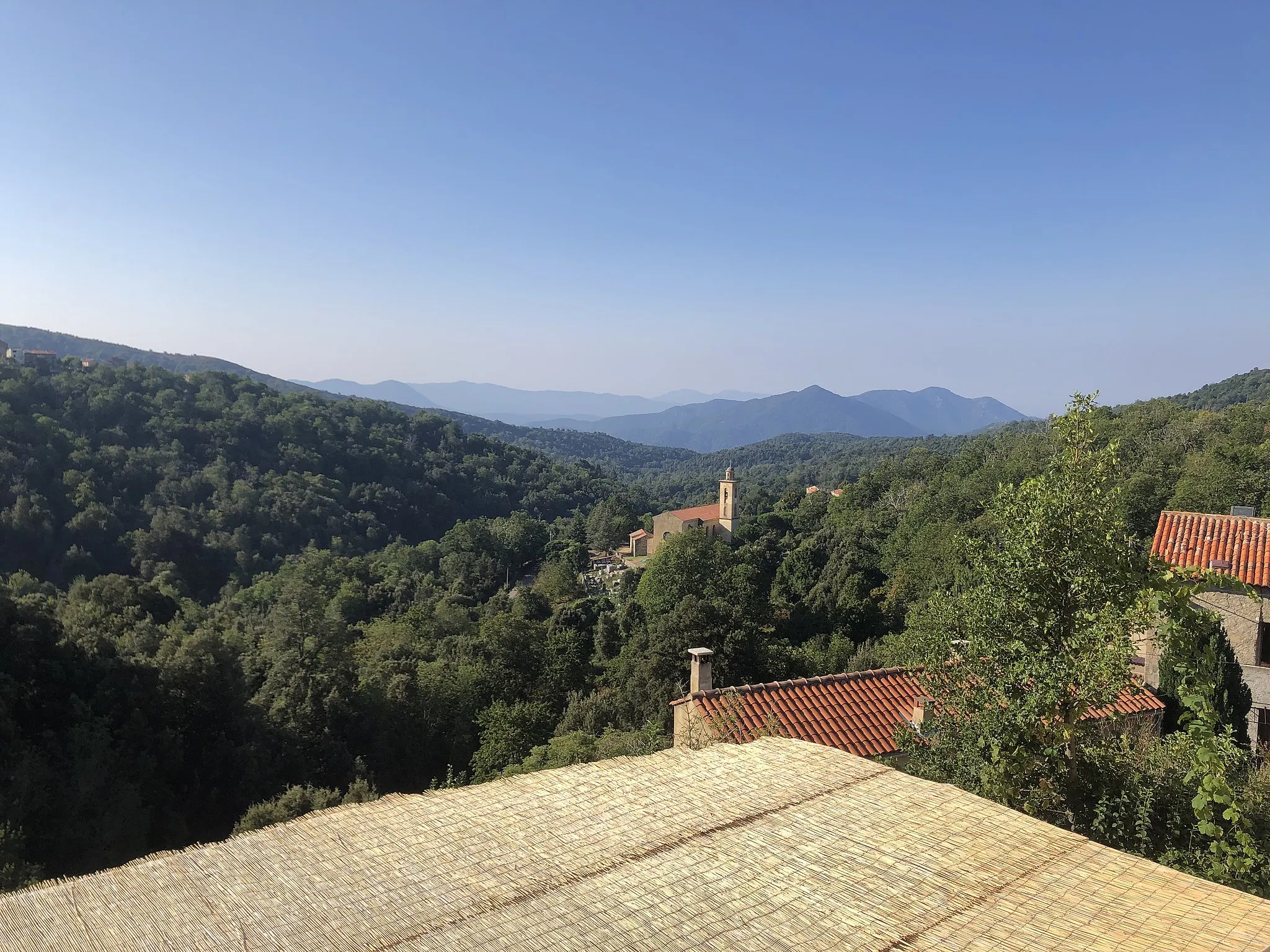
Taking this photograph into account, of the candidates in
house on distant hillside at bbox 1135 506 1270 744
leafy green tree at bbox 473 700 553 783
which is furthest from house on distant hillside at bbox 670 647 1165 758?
leafy green tree at bbox 473 700 553 783

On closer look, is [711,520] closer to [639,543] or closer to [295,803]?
[639,543]

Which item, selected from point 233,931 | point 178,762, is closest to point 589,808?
point 233,931

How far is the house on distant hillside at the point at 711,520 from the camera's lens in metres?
52.6

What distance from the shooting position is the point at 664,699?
61.5 feet

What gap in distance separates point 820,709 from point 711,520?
44745mm

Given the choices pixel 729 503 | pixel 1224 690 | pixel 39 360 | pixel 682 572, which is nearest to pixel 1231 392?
pixel 729 503

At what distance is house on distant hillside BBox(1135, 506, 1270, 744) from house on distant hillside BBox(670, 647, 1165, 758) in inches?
49.7

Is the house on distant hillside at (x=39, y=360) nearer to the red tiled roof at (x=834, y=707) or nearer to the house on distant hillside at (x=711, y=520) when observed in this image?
the house on distant hillside at (x=711, y=520)

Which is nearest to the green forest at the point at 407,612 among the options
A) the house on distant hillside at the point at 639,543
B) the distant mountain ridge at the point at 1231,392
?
the house on distant hillside at the point at 639,543

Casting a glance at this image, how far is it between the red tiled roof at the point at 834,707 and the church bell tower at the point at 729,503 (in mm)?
41567

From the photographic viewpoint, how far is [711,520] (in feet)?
181

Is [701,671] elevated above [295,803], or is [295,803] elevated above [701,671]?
[701,671]

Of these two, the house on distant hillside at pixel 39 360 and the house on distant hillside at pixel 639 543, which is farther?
the house on distant hillside at pixel 39 360

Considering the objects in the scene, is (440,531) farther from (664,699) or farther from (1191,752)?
(1191,752)
